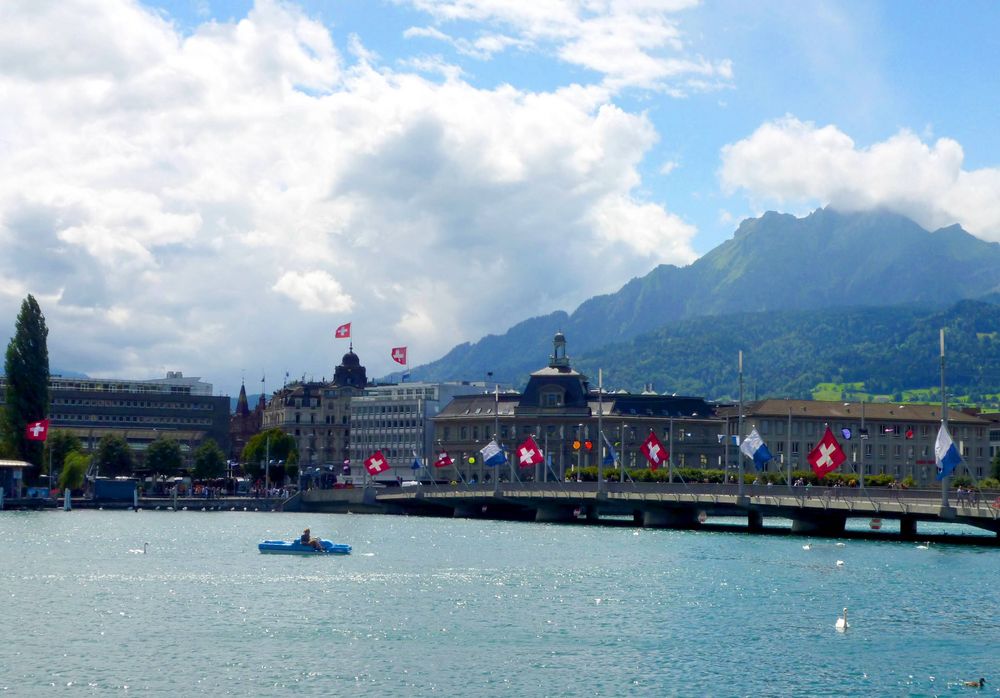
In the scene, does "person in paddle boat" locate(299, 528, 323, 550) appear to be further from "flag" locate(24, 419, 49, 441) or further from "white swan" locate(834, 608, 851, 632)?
"flag" locate(24, 419, 49, 441)

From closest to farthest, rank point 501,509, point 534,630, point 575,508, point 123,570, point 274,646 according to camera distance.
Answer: point 274,646
point 534,630
point 123,570
point 575,508
point 501,509

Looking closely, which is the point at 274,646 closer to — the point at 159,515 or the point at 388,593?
the point at 388,593

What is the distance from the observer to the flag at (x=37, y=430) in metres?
185

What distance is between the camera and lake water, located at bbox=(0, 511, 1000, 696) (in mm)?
54594

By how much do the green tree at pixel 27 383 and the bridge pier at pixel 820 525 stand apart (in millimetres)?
98344

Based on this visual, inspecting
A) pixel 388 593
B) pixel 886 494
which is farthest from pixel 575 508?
pixel 388 593

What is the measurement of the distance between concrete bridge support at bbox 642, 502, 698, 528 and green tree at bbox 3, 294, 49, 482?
78.9 metres

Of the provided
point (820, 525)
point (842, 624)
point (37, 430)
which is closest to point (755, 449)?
point (820, 525)

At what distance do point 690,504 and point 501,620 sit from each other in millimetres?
73669

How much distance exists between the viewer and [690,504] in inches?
5581

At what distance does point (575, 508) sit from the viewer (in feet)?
565

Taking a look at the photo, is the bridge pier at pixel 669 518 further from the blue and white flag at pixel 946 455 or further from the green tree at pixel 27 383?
the green tree at pixel 27 383

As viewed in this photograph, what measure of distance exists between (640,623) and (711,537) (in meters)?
66.3

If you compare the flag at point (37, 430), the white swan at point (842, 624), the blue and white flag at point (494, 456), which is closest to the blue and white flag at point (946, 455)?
the white swan at point (842, 624)
